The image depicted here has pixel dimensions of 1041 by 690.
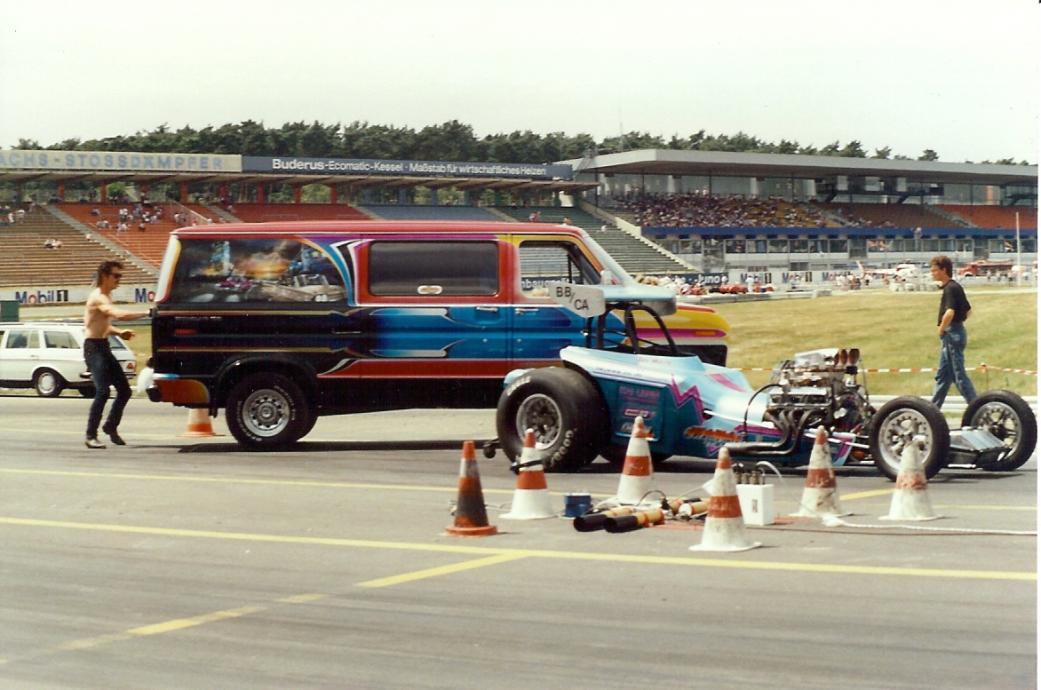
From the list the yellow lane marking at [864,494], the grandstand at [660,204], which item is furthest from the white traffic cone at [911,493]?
the grandstand at [660,204]

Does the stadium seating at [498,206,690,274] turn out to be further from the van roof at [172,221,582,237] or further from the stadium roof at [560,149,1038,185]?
the van roof at [172,221,582,237]

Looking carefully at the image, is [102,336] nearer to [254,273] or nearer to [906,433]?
[254,273]

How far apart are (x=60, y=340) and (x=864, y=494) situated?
21.6m

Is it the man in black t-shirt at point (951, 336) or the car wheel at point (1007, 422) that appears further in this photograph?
the man in black t-shirt at point (951, 336)

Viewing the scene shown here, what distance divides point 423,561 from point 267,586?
1001mm

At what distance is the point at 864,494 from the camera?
10.8 metres

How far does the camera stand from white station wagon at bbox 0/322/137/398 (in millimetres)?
28766

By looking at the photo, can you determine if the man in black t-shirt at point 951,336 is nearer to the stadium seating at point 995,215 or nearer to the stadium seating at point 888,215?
the stadium seating at point 888,215

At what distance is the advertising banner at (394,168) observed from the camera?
220 feet

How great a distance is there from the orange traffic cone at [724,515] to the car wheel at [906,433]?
9.60ft

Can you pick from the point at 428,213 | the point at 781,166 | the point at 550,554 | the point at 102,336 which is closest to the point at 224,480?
the point at 102,336

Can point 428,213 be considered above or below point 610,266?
above

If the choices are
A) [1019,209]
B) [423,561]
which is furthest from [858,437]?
[1019,209]

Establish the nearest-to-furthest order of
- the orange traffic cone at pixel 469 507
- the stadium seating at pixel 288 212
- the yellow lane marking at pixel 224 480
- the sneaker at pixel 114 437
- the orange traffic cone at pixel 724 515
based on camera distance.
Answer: the orange traffic cone at pixel 724 515, the orange traffic cone at pixel 469 507, the yellow lane marking at pixel 224 480, the sneaker at pixel 114 437, the stadium seating at pixel 288 212
